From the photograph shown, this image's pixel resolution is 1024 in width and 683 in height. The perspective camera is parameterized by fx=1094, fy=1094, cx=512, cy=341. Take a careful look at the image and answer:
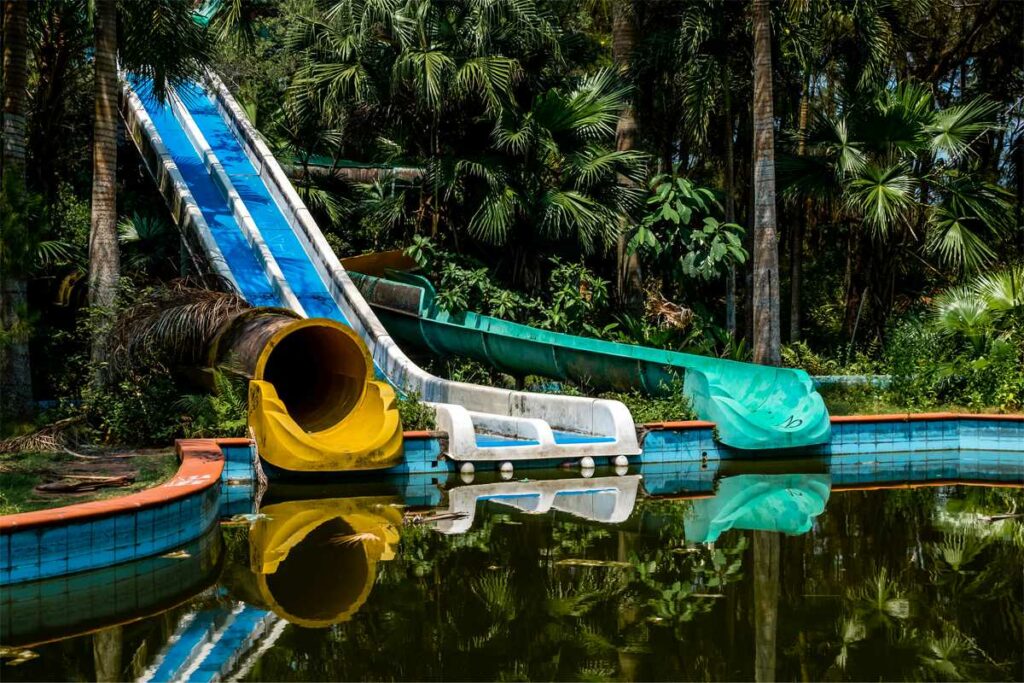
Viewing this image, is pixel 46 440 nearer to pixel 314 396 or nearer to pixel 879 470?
pixel 314 396

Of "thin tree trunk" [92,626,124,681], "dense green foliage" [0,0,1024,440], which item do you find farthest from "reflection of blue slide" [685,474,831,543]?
"thin tree trunk" [92,626,124,681]

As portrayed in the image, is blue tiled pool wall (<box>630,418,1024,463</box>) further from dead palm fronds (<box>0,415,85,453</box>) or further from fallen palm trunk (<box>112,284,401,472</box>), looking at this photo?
dead palm fronds (<box>0,415,85,453</box>)

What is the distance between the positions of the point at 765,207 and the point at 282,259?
744cm

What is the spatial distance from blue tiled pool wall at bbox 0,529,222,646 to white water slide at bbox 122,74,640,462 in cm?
469

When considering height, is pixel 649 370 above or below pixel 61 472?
above

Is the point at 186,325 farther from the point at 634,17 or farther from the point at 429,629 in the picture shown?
the point at 634,17

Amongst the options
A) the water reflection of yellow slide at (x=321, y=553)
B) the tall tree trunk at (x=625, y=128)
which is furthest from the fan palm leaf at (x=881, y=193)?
the water reflection of yellow slide at (x=321, y=553)

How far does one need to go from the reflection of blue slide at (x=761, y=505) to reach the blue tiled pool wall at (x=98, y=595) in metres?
3.91

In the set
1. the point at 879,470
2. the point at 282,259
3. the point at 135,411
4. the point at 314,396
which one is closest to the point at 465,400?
the point at 314,396

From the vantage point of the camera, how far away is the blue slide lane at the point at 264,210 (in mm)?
16359

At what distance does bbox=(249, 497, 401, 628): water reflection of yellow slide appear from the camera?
6.90 metres

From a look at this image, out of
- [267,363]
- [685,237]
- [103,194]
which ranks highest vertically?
[685,237]

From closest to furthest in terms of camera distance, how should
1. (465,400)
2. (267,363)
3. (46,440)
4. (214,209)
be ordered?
(46,440) < (267,363) < (465,400) < (214,209)

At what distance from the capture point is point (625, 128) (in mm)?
18375
